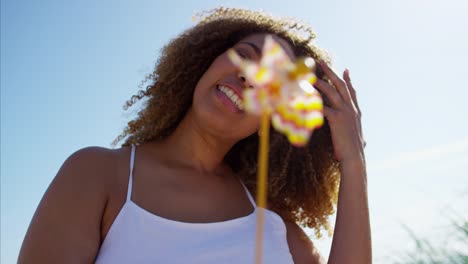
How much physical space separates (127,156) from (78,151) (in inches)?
8.6

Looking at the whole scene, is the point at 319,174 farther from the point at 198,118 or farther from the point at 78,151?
the point at 78,151

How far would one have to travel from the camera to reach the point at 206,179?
2301 mm

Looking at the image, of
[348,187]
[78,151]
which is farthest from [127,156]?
[348,187]

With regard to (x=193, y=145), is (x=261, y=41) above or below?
above

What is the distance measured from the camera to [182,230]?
1.89 meters

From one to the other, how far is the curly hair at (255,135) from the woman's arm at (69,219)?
671 mm

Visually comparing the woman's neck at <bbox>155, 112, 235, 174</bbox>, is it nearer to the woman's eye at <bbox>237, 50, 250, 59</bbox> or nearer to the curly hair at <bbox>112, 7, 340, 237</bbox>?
the curly hair at <bbox>112, 7, 340, 237</bbox>

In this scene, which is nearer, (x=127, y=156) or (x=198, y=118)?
(x=127, y=156)

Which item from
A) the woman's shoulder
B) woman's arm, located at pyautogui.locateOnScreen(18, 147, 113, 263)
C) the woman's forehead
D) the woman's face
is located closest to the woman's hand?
the woman's forehead

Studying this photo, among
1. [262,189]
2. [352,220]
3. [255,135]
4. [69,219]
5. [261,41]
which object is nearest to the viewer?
[69,219]

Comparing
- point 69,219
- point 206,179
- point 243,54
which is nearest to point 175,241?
point 69,219

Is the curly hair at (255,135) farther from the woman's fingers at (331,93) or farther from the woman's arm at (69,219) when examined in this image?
the woman's arm at (69,219)

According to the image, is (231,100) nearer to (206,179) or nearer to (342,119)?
(206,179)

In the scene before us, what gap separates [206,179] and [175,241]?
490mm
